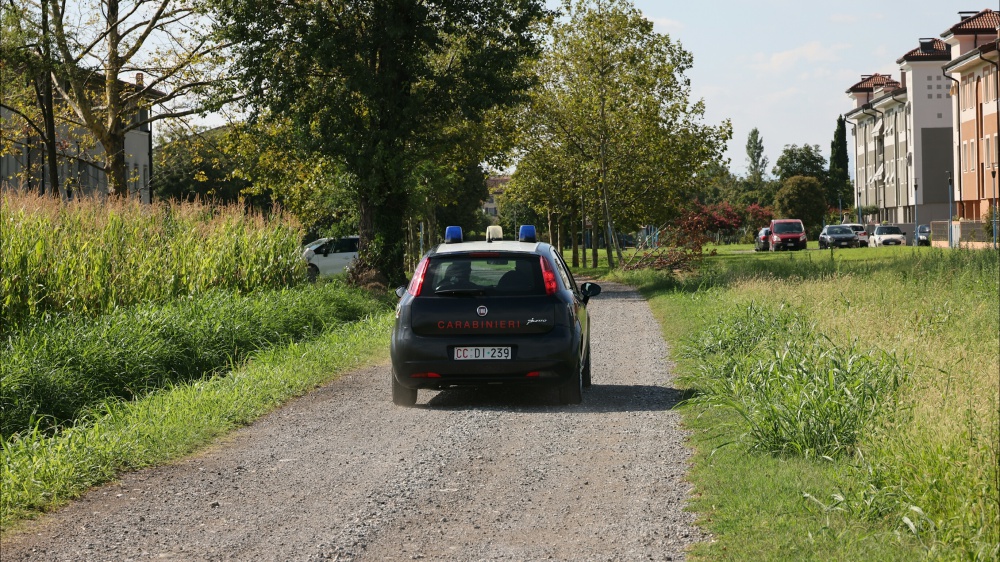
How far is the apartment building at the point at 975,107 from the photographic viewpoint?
224ft

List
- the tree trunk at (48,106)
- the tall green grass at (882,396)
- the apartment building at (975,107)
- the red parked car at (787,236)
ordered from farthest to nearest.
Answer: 1. the red parked car at (787,236)
2. the apartment building at (975,107)
3. the tree trunk at (48,106)
4. the tall green grass at (882,396)

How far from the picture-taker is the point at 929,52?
320 ft

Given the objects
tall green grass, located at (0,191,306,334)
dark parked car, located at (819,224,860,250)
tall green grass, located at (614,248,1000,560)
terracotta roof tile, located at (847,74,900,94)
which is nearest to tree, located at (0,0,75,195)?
tall green grass, located at (0,191,306,334)

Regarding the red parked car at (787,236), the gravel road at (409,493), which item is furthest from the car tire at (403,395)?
the red parked car at (787,236)

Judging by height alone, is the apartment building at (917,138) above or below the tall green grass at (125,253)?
above

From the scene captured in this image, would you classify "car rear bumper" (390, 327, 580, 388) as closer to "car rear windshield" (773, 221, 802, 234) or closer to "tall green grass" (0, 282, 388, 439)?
"tall green grass" (0, 282, 388, 439)

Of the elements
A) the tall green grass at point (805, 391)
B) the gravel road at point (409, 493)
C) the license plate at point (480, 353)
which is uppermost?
the license plate at point (480, 353)

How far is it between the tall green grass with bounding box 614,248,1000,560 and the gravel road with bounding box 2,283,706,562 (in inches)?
22.4

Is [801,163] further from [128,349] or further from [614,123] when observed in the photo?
[128,349]

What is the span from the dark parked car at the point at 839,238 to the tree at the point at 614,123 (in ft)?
95.2

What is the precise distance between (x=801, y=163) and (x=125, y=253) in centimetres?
11862

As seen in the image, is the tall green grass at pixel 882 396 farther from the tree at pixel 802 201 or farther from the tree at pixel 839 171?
the tree at pixel 839 171

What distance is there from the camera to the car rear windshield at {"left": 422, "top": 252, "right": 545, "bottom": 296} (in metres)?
11.6

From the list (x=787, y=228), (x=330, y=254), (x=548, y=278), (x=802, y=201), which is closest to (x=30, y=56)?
(x=330, y=254)
